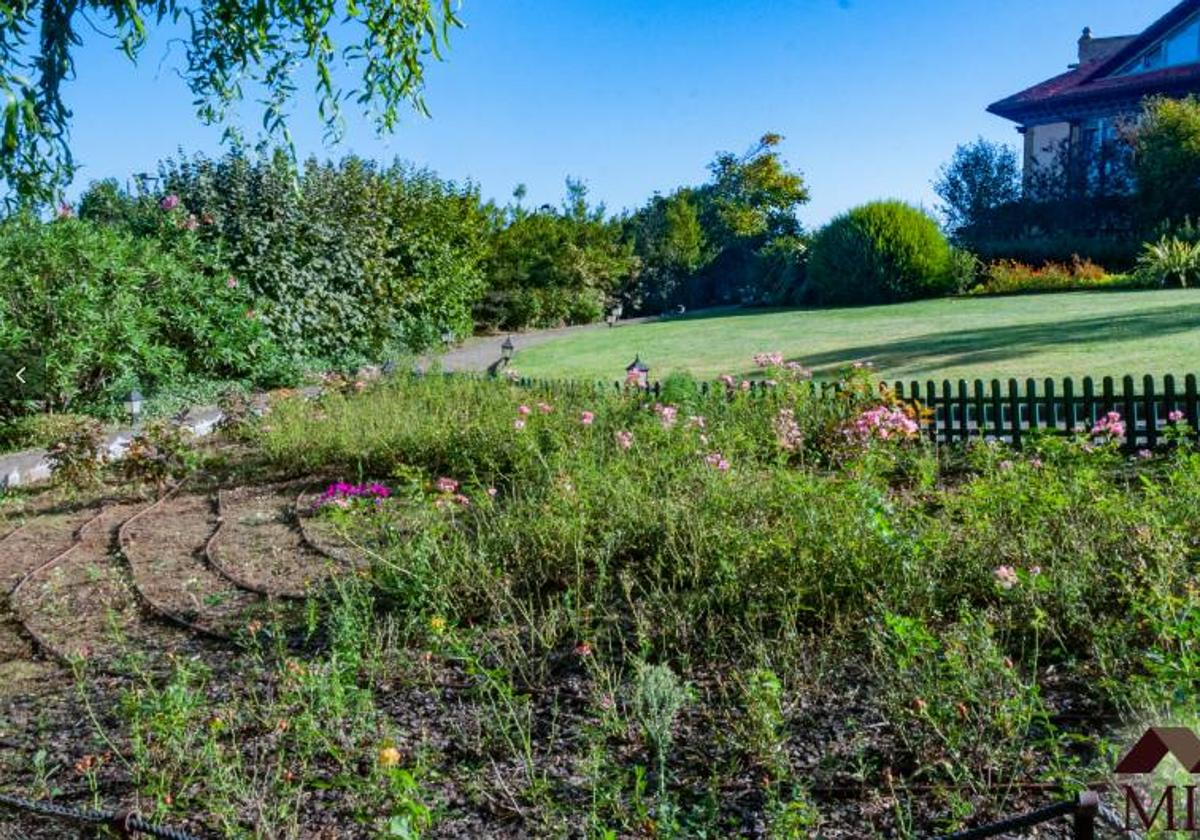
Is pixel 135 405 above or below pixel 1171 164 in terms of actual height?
below

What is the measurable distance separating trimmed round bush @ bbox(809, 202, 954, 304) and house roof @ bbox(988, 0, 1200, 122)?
1092 cm

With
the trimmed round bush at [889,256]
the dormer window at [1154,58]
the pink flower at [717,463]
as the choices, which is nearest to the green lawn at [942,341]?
the trimmed round bush at [889,256]

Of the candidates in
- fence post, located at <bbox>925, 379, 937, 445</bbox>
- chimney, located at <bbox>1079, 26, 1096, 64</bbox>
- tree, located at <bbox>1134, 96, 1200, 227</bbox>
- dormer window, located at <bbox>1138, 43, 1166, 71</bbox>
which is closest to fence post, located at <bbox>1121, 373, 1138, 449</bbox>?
fence post, located at <bbox>925, 379, 937, 445</bbox>

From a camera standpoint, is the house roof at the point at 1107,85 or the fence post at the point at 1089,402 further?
the house roof at the point at 1107,85

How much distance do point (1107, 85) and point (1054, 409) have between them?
27896 millimetres

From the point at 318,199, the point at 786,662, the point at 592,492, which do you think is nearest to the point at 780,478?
the point at 592,492

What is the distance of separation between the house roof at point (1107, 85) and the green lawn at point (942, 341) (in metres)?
13.8

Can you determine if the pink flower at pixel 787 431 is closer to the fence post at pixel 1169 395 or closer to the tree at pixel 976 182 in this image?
the fence post at pixel 1169 395

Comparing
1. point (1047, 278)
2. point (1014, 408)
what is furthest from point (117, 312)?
point (1047, 278)

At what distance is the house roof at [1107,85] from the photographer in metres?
31.3

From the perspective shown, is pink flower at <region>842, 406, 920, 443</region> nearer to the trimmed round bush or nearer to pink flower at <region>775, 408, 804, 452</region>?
pink flower at <region>775, 408, 804, 452</region>

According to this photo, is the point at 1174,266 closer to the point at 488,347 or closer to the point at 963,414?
the point at 488,347

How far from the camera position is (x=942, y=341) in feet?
52.5

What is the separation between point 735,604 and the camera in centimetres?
431
